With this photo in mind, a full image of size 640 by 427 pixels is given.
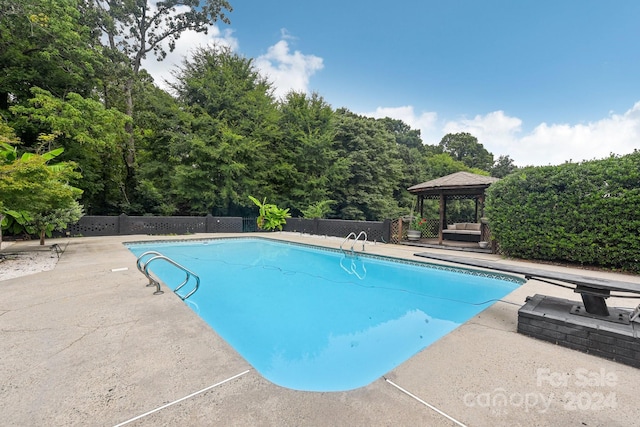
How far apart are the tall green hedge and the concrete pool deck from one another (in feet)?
15.8

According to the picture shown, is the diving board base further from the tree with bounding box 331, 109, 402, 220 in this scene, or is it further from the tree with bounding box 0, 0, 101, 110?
the tree with bounding box 331, 109, 402, 220

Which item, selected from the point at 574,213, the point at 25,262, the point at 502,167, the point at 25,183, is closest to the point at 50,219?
the point at 25,262

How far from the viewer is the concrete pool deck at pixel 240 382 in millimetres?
1591

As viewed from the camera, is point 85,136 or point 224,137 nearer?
point 85,136

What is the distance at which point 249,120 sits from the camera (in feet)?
54.4

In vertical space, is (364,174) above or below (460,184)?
above

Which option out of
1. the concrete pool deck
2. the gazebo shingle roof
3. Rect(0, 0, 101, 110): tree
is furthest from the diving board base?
Rect(0, 0, 101, 110): tree

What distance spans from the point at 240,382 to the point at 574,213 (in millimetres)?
7828

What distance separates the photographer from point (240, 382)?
1906 mm

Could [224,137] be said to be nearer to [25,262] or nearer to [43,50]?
[43,50]

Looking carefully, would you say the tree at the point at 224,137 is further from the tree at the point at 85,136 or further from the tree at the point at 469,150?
the tree at the point at 469,150

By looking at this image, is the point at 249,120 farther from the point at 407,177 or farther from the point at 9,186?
the point at 407,177

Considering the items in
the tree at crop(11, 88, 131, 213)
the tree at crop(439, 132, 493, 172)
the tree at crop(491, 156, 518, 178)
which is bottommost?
the tree at crop(11, 88, 131, 213)

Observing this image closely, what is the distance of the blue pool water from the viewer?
306 cm
